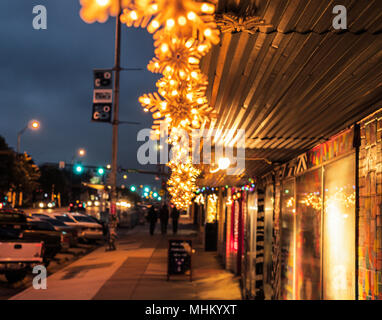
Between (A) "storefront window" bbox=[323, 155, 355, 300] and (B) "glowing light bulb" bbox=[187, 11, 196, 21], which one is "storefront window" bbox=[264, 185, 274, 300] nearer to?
(A) "storefront window" bbox=[323, 155, 355, 300]

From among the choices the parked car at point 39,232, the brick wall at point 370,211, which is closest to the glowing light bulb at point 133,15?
the brick wall at point 370,211

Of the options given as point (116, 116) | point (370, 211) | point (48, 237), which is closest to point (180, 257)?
point (48, 237)

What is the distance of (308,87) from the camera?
4098 millimetres

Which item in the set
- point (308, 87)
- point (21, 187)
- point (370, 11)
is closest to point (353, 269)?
point (308, 87)

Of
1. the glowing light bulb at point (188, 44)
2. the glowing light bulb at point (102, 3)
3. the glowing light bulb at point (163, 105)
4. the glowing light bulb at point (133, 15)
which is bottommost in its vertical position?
the glowing light bulb at point (163, 105)

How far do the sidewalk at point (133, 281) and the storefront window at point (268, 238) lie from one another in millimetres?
1114

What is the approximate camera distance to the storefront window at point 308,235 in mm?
6750

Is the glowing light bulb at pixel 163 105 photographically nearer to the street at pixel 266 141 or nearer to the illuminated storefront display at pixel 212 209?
the street at pixel 266 141

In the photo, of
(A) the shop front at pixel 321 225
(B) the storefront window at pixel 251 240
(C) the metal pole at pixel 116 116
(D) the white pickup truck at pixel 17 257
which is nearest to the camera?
(A) the shop front at pixel 321 225

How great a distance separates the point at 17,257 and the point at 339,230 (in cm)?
962

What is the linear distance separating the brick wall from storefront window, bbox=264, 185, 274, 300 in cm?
547

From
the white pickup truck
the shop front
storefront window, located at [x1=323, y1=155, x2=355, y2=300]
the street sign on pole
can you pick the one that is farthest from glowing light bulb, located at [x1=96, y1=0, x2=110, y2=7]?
the street sign on pole

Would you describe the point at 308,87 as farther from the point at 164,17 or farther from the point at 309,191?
the point at 309,191

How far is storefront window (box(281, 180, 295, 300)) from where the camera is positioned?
8259 millimetres
